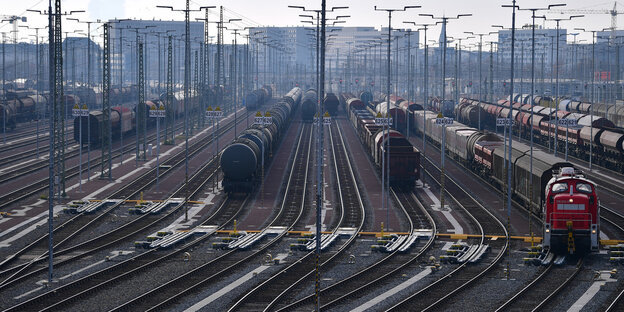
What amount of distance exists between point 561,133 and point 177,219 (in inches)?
1943

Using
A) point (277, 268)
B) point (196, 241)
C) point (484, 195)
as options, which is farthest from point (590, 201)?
point (484, 195)

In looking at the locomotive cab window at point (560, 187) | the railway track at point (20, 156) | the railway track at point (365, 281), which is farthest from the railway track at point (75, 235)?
the locomotive cab window at point (560, 187)

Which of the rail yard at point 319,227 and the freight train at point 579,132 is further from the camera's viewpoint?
the freight train at point 579,132

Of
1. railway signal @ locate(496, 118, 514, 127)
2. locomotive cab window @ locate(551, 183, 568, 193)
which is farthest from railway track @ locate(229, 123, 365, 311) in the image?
locomotive cab window @ locate(551, 183, 568, 193)

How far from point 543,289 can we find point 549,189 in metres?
7.15

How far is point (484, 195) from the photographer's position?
58500 millimetres

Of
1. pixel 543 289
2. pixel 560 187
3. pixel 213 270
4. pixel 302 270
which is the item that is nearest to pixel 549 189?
pixel 560 187

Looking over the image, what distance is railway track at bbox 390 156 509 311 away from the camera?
29625 mm

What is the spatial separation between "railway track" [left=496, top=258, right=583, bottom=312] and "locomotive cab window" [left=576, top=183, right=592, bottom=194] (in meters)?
3.05

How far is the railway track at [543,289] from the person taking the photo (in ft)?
96.2

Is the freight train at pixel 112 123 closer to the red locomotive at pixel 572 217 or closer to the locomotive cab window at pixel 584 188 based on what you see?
the red locomotive at pixel 572 217

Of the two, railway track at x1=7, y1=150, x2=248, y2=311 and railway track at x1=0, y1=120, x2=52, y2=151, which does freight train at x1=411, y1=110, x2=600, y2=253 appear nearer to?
railway track at x1=7, y1=150, x2=248, y2=311

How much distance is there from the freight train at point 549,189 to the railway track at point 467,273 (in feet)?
7.81

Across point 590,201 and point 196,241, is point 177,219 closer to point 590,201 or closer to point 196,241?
point 196,241
